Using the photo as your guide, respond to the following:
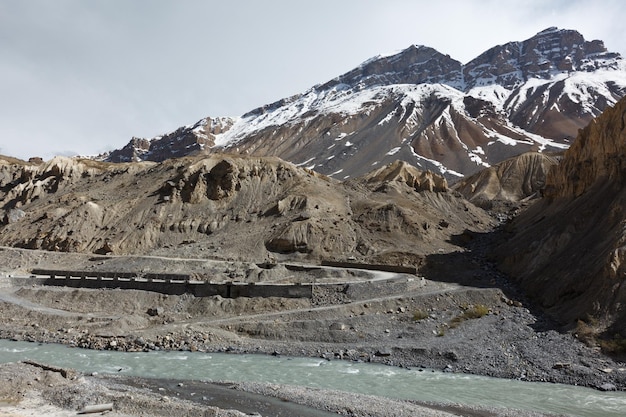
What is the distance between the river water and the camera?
24.6 metres

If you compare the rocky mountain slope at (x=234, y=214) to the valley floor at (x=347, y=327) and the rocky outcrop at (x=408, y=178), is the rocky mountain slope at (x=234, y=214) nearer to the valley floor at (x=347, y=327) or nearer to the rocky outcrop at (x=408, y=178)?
the rocky outcrop at (x=408, y=178)

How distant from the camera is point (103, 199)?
240 ft

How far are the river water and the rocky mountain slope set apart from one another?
2442cm

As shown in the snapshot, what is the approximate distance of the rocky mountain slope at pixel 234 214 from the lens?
59031 millimetres

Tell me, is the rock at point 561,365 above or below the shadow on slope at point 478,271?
below

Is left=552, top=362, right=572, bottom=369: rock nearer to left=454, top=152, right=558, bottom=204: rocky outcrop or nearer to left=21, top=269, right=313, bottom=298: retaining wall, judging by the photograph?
left=21, top=269, right=313, bottom=298: retaining wall

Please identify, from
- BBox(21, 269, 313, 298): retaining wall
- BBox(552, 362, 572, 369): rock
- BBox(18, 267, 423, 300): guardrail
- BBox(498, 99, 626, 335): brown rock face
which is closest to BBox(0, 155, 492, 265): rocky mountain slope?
BBox(498, 99, 626, 335): brown rock face

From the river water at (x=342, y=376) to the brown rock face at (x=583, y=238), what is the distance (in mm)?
8370

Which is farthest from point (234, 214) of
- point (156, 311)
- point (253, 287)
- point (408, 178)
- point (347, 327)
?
point (408, 178)

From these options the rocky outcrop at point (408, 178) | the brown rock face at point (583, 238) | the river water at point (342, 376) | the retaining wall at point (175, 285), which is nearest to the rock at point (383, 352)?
the river water at point (342, 376)

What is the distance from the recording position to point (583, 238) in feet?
139

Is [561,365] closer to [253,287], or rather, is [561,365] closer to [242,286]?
[253,287]

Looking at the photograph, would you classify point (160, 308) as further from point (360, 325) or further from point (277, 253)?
point (277, 253)

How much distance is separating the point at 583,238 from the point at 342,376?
2465 cm
